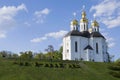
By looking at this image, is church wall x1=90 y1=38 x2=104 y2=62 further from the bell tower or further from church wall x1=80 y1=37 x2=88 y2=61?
the bell tower

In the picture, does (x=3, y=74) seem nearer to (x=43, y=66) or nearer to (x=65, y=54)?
(x=43, y=66)

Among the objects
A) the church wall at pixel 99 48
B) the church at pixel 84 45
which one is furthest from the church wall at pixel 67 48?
the church wall at pixel 99 48

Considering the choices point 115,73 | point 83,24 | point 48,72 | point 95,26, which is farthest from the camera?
point 83,24

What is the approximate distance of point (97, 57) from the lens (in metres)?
96.6

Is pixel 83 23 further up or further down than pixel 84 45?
further up

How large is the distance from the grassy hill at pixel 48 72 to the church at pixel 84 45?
986 inches

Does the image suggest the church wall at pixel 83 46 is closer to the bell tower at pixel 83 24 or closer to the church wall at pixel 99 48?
the church wall at pixel 99 48

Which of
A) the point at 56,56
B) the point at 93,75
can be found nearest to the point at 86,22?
the point at 56,56

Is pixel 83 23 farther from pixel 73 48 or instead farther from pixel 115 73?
pixel 115 73

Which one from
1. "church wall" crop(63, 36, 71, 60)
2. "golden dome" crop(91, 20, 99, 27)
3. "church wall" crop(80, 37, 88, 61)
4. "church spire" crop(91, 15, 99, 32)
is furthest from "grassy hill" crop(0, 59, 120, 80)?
"golden dome" crop(91, 20, 99, 27)

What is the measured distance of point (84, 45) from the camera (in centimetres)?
9669

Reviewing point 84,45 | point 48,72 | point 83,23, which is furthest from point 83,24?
point 48,72

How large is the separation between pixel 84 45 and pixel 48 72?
3741cm

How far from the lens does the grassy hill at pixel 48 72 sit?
2217 inches
